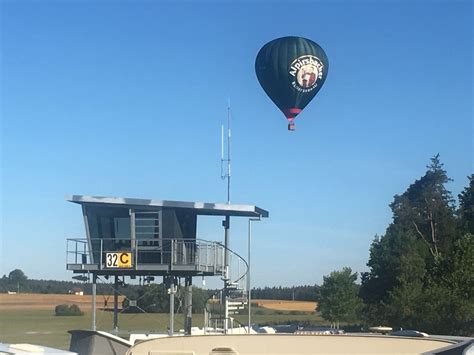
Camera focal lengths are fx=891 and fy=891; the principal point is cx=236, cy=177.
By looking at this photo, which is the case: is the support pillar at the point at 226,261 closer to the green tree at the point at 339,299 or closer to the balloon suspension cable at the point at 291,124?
the balloon suspension cable at the point at 291,124

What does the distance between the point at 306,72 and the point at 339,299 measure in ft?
125

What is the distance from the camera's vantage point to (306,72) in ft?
144

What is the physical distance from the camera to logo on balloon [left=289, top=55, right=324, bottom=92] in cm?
4344

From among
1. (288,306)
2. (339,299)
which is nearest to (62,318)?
(339,299)

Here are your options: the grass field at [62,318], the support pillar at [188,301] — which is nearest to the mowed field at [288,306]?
the grass field at [62,318]

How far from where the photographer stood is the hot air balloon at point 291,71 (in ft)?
143

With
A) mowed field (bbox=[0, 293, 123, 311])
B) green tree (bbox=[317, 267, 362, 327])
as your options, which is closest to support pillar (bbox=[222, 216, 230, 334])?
green tree (bbox=[317, 267, 362, 327])

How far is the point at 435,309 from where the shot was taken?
45.5m

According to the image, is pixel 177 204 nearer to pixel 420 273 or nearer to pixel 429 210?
pixel 420 273

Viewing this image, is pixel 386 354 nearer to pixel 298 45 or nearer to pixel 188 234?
pixel 188 234

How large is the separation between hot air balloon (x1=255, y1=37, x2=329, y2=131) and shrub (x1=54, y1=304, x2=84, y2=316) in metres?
45.3

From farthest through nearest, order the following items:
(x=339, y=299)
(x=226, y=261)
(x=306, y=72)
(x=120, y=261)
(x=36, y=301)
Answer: (x=36, y=301) → (x=339, y=299) → (x=306, y=72) → (x=226, y=261) → (x=120, y=261)

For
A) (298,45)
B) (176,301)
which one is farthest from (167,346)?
(298,45)

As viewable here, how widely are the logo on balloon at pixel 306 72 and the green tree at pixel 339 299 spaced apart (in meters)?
36.9
